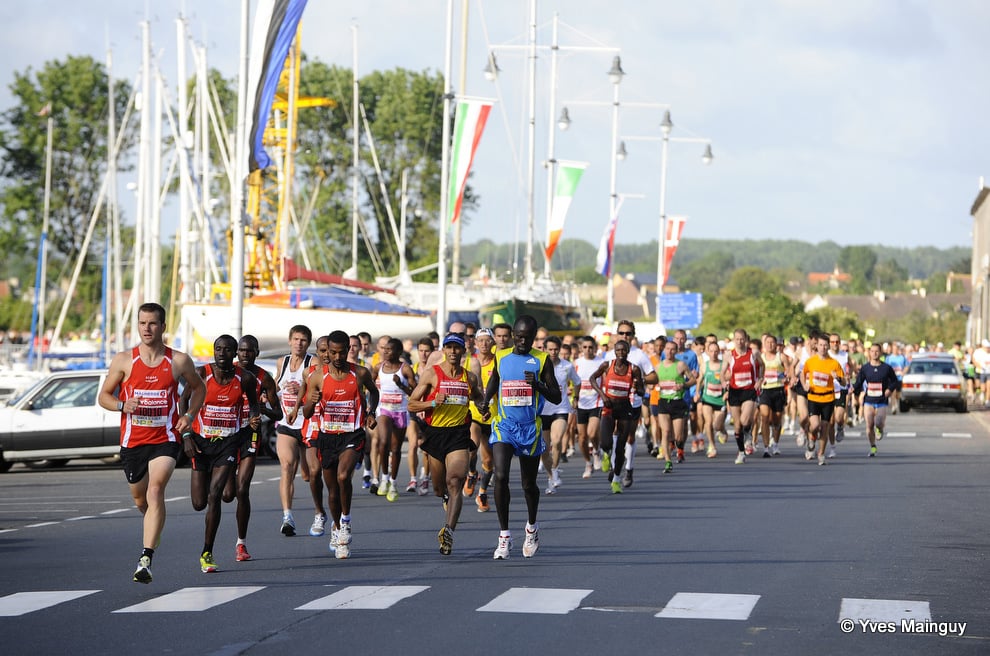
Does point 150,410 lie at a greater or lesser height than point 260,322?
greater

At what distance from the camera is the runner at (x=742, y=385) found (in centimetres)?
2403

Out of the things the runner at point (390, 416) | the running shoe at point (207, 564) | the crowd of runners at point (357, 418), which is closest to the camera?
the crowd of runners at point (357, 418)

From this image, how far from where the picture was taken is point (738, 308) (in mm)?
99312

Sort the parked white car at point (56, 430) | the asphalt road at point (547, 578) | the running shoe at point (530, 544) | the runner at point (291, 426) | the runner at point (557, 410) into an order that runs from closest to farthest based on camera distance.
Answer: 1. the asphalt road at point (547, 578)
2. the running shoe at point (530, 544)
3. the runner at point (291, 426)
4. the runner at point (557, 410)
5. the parked white car at point (56, 430)

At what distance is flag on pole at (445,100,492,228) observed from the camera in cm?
3278

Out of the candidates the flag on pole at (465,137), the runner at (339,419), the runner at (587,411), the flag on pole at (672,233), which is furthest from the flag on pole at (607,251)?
the runner at (339,419)

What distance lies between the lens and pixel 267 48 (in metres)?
24.7

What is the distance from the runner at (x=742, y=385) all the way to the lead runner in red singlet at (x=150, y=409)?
14.3m

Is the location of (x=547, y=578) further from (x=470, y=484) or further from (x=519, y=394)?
(x=470, y=484)

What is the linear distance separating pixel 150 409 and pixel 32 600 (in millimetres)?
1498

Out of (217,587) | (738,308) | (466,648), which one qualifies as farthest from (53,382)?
(738,308)

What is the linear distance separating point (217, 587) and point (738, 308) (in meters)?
90.5

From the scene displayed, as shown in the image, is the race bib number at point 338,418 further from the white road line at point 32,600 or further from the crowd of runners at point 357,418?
the white road line at point 32,600

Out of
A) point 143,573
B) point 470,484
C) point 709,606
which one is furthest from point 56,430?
point 709,606
